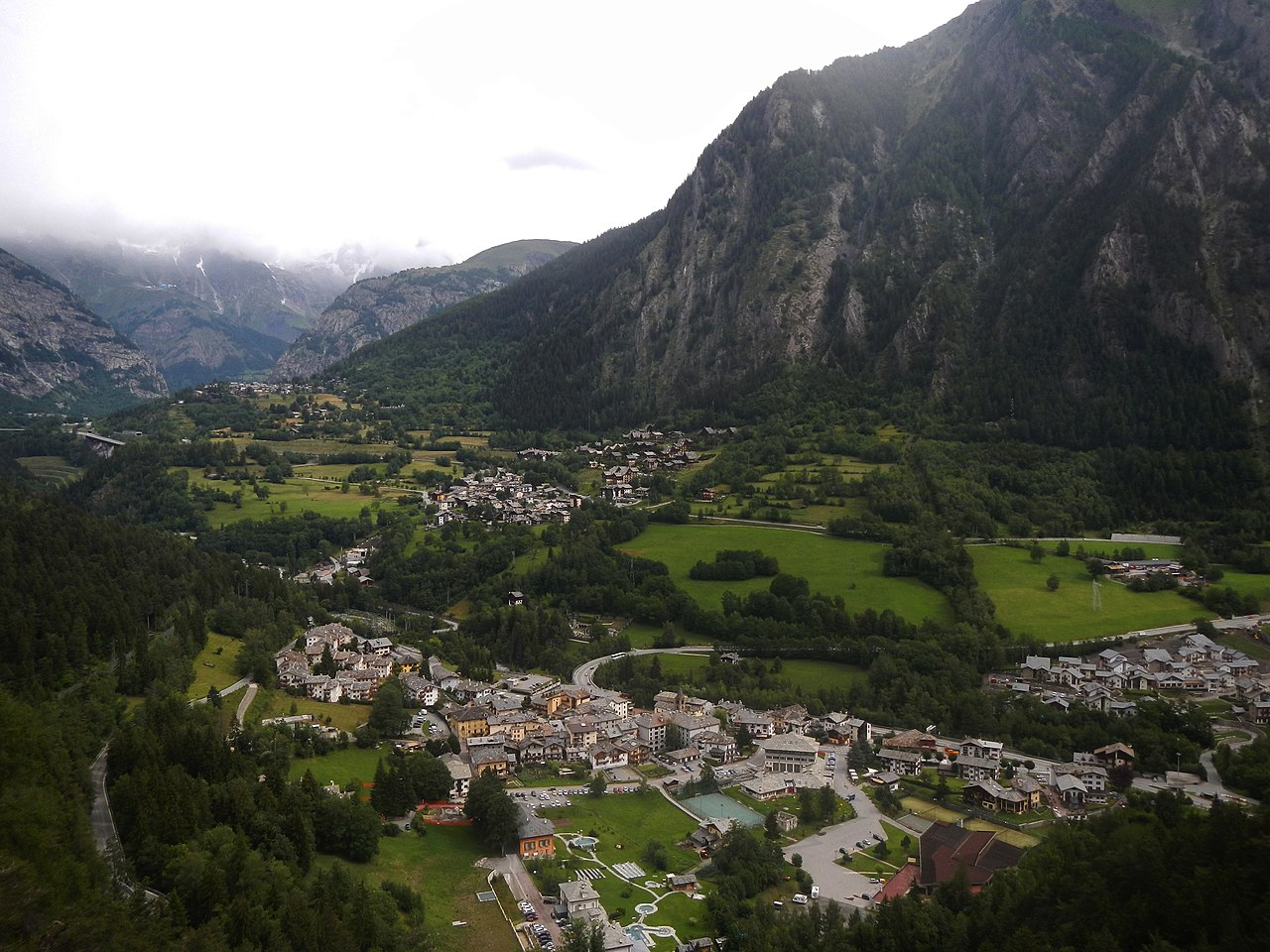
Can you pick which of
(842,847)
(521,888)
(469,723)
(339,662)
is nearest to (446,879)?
(521,888)

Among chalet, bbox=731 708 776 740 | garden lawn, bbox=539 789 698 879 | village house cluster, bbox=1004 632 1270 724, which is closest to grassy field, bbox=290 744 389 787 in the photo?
garden lawn, bbox=539 789 698 879

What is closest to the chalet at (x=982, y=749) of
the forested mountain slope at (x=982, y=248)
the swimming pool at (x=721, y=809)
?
the swimming pool at (x=721, y=809)

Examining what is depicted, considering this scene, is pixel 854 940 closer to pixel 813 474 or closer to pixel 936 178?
pixel 813 474

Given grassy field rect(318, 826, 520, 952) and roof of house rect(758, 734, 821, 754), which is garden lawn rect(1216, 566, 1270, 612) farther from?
grassy field rect(318, 826, 520, 952)

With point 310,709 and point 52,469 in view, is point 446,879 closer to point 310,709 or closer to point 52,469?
point 310,709

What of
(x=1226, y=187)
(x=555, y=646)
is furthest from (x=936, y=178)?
(x=555, y=646)

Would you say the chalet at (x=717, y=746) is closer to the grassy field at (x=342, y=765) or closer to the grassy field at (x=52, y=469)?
the grassy field at (x=342, y=765)
